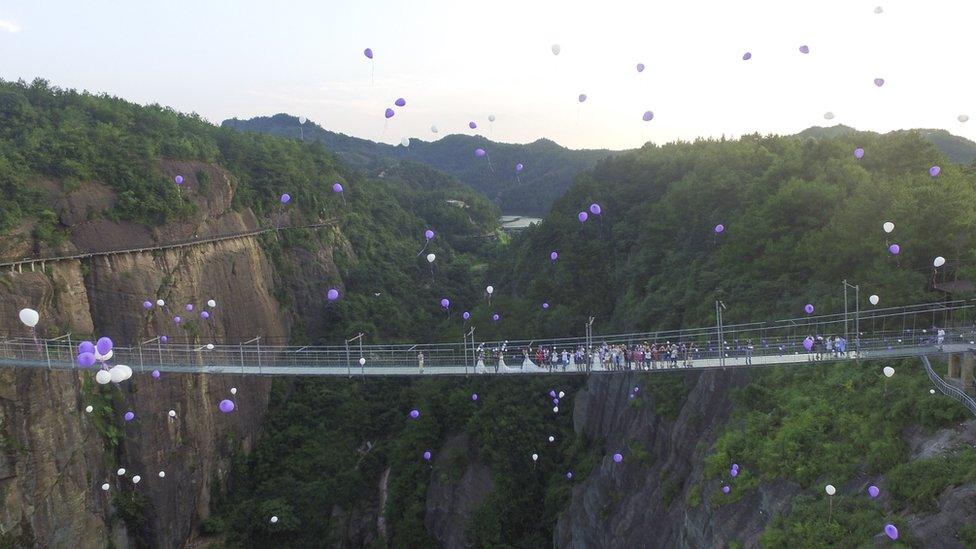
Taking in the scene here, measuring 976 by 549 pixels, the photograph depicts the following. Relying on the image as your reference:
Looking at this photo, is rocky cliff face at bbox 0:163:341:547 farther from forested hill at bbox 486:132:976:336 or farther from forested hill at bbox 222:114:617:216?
forested hill at bbox 222:114:617:216

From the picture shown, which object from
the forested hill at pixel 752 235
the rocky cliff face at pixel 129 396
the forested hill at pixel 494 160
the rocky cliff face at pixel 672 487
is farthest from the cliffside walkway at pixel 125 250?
the forested hill at pixel 494 160

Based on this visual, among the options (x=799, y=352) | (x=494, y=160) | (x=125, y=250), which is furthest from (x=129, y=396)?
(x=494, y=160)

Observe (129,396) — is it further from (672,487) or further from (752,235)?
(752,235)

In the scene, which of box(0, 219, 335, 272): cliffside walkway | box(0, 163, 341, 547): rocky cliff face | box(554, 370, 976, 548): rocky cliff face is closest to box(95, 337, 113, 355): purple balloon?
box(0, 163, 341, 547): rocky cliff face

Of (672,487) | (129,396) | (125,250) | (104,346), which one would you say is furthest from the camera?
(125,250)

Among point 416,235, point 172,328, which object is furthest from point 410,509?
point 416,235

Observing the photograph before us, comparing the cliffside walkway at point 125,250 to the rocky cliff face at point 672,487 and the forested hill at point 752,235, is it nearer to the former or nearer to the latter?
the forested hill at point 752,235

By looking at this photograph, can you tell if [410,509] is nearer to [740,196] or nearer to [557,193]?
[740,196]
